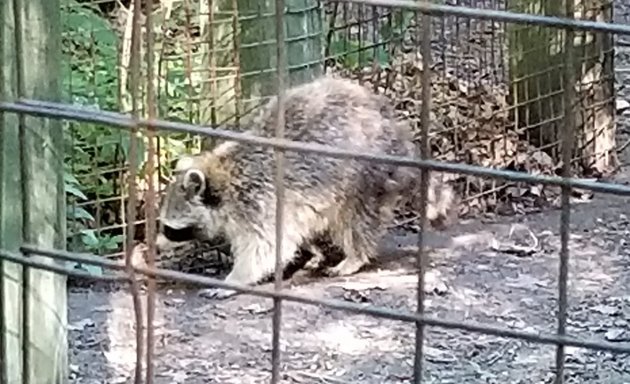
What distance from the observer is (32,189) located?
3502 millimetres

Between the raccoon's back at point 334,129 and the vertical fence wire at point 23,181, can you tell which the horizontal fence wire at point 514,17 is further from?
the raccoon's back at point 334,129

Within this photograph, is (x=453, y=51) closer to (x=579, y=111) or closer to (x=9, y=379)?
(x=579, y=111)

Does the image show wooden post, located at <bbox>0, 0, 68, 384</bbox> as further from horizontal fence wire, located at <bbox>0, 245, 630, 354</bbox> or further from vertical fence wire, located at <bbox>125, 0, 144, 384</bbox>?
vertical fence wire, located at <bbox>125, 0, 144, 384</bbox>

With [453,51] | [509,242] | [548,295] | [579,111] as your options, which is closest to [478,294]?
[548,295]

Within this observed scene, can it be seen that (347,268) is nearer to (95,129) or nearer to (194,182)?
(194,182)

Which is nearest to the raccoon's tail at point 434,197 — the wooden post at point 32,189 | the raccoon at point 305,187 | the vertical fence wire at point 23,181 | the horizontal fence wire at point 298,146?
the raccoon at point 305,187

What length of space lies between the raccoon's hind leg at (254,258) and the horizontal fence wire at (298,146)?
10.8 feet

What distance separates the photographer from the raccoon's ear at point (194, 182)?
6.48 meters

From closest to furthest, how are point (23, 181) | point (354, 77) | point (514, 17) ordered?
point (514, 17) < point (23, 181) < point (354, 77)

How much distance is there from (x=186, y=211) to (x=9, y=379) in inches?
123

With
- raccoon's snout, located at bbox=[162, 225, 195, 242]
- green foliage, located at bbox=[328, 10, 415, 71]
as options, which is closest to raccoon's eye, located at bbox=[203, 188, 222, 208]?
raccoon's snout, located at bbox=[162, 225, 195, 242]

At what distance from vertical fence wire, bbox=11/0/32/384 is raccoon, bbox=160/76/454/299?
2.92 meters

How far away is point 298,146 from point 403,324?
3.11 meters

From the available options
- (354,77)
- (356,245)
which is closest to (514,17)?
(356,245)
